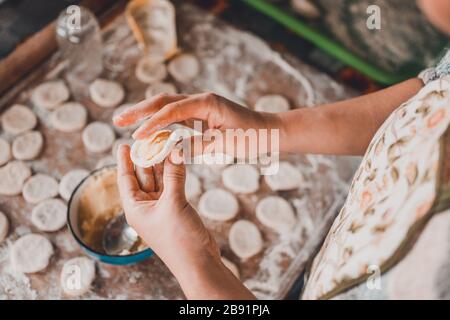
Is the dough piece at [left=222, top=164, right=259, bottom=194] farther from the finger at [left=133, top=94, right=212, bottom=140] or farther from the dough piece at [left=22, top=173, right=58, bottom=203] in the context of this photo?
the dough piece at [left=22, top=173, right=58, bottom=203]

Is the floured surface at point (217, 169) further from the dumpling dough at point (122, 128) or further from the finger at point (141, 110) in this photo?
the finger at point (141, 110)

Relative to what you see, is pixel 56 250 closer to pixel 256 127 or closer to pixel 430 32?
pixel 256 127

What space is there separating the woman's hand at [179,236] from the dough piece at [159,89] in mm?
784

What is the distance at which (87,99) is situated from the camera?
78.1 inches

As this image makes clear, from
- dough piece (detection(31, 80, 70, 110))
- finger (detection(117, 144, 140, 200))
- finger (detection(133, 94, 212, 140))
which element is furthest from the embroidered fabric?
dough piece (detection(31, 80, 70, 110))

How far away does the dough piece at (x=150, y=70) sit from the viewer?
2059mm

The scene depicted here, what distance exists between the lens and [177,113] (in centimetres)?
132

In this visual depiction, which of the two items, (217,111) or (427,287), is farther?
(217,111)

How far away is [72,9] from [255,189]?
107 centimetres

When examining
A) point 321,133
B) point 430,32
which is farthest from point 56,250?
point 430,32

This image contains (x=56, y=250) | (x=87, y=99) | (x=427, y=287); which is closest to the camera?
(x=427, y=287)

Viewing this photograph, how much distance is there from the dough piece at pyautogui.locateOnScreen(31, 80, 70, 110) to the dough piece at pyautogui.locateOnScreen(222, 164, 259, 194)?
731 mm

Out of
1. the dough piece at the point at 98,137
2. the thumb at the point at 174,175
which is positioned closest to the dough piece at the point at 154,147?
the thumb at the point at 174,175

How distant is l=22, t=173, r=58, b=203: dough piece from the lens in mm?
1717
